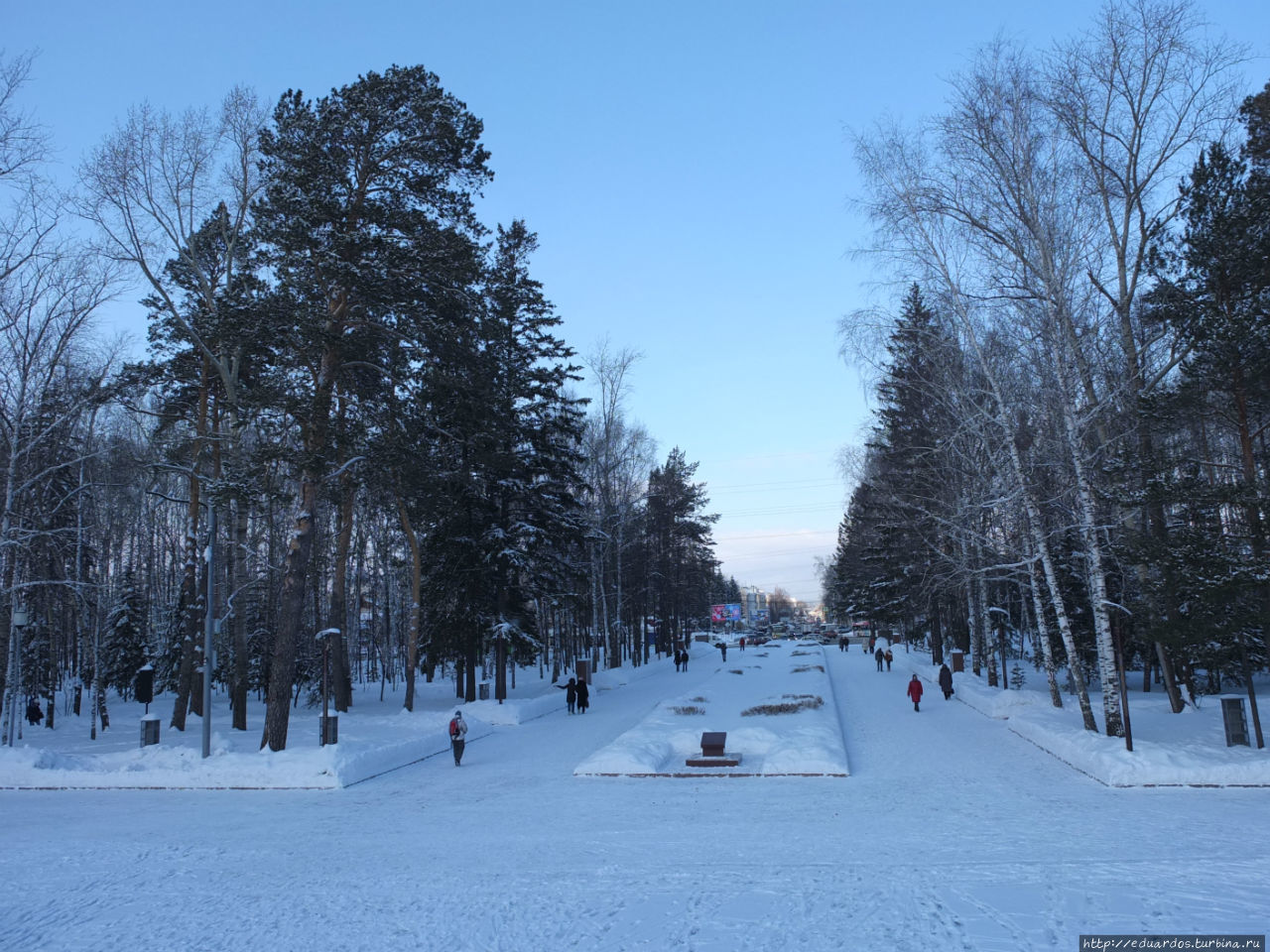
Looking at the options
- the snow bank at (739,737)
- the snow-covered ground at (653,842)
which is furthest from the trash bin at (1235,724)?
the snow bank at (739,737)

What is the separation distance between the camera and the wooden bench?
16.1 m

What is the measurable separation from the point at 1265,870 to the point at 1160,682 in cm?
2433

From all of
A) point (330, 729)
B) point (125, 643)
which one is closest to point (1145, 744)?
point (330, 729)

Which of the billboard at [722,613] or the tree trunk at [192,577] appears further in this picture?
the billboard at [722,613]

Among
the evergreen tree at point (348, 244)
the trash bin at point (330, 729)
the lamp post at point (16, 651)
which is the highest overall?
the evergreen tree at point (348, 244)

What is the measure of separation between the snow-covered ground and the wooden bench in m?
0.57

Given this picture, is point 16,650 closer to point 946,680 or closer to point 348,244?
point 348,244

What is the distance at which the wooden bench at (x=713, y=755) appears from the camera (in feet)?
52.9

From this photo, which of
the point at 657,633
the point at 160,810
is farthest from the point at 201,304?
the point at 657,633

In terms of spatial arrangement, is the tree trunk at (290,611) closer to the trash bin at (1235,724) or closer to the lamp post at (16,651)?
the lamp post at (16,651)

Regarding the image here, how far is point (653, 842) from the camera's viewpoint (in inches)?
400

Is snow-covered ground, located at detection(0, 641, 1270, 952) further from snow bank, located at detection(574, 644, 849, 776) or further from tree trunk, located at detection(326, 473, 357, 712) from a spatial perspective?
tree trunk, located at detection(326, 473, 357, 712)

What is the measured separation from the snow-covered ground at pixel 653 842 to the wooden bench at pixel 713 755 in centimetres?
57

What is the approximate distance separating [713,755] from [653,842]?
6718 millimetres
